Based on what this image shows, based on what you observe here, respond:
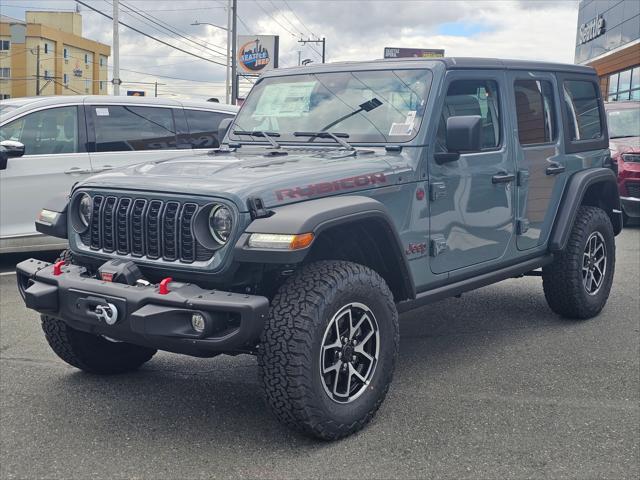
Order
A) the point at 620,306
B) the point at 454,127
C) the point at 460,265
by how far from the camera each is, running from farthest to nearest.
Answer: the point at 620,306 < the point at 460,265 < the point at 454,127

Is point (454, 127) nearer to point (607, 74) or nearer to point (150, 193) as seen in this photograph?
point (150, 193)

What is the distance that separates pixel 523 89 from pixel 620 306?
88.9 inches

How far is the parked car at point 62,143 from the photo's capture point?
25.1 feet

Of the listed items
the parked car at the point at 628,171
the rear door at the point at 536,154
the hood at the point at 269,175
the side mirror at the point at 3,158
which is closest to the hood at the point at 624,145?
the parked car at the point at 628,171

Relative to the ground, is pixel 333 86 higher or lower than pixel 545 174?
higher

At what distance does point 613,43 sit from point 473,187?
32.7 metres

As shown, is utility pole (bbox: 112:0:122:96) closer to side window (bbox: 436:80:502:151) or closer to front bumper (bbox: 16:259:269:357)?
side window (bbox: 436:80:502:151)

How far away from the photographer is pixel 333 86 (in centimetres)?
506

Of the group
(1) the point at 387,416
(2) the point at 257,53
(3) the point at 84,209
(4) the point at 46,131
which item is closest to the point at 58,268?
(3) the point at 84,209

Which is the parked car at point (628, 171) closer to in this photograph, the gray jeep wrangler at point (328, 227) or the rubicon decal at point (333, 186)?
the gray jeep wrangler at point (328, 227)

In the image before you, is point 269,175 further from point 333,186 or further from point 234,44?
point 234,44

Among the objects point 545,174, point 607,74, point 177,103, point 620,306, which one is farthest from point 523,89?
point 607,74

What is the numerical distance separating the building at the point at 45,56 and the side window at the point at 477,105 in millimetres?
65557

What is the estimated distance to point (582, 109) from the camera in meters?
6.20
